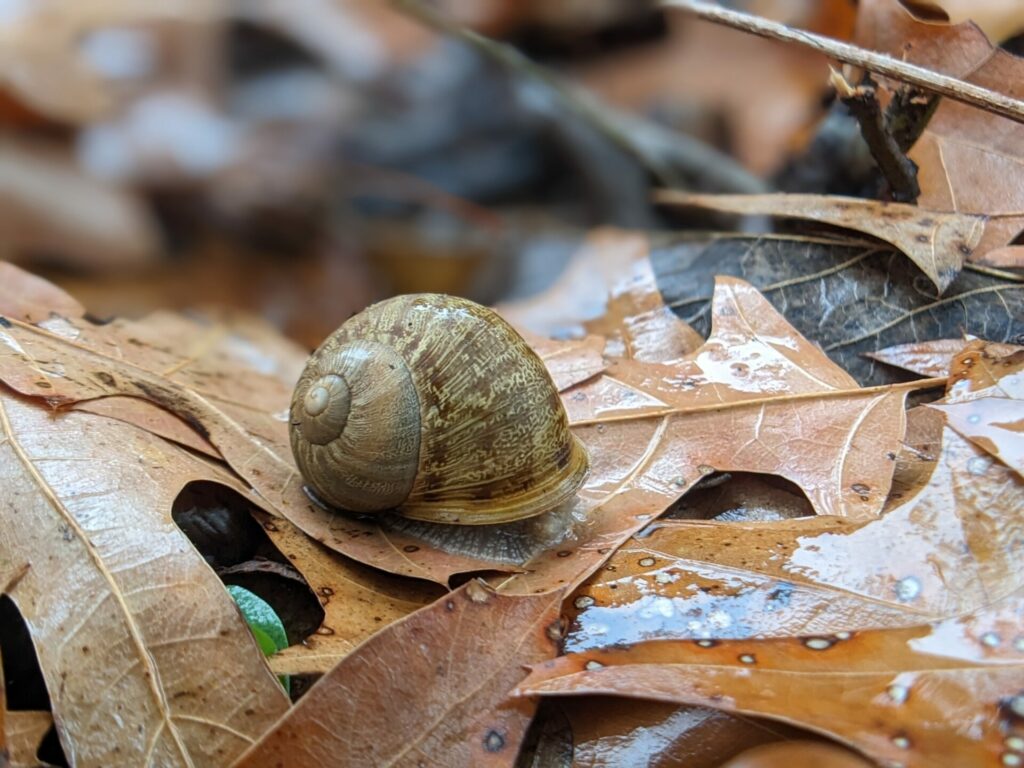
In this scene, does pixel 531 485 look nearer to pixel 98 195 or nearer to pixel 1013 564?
pixel 1013 564

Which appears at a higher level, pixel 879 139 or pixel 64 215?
pixel 879 139

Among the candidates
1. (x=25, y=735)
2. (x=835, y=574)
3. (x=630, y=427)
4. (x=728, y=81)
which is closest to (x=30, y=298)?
(x=25, y=735)

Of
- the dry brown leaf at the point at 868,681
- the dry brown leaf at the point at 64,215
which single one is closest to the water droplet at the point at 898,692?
the dry brown leaf at the point at 868,681

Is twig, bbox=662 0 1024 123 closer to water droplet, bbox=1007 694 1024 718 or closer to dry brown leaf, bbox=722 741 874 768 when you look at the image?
water droplet, bbox=1007 694 1024 718

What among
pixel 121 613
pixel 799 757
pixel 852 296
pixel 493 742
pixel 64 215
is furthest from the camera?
pixel 64 215

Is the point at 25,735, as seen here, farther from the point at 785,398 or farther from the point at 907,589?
the point at 785,398

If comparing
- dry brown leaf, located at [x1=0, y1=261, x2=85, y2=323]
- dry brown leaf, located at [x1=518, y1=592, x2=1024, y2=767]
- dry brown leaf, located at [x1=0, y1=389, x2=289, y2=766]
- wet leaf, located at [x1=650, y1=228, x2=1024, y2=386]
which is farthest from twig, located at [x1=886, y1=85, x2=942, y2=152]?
dry brown leaf, located at [x1=0, y1=261, x2=85, y2=323]

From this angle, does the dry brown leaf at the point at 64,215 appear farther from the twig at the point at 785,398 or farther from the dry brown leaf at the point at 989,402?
the dry brown leaf at the point at 989,402
